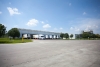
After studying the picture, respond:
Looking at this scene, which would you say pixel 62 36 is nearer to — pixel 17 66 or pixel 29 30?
pixel 29 30

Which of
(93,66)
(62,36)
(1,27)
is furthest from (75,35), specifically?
(93,66)

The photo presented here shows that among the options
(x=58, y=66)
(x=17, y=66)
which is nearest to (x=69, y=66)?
(x=58, y=66)

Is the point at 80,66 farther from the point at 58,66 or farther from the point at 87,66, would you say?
the point at 58,66

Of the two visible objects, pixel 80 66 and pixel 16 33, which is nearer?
pixel 80 66

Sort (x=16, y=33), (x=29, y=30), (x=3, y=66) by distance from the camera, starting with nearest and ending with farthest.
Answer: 1. (x=3, y=66)
2. (x=16, y=33)
3. (x=29, y=30)

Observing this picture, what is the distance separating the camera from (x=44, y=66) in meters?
4.66

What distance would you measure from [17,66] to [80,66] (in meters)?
3.26

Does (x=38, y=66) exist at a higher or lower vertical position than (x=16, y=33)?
lower

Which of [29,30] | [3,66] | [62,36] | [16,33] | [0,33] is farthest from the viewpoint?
[62,36]

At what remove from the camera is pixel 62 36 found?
107000 mm

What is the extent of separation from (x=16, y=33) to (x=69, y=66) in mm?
58979

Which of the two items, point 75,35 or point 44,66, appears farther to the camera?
point 75,35

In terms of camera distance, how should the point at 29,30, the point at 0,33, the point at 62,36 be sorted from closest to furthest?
1. the point at 0,33
2. the point at 29,30
3. the point at 62,36

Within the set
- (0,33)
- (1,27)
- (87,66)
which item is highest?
(1,27)
